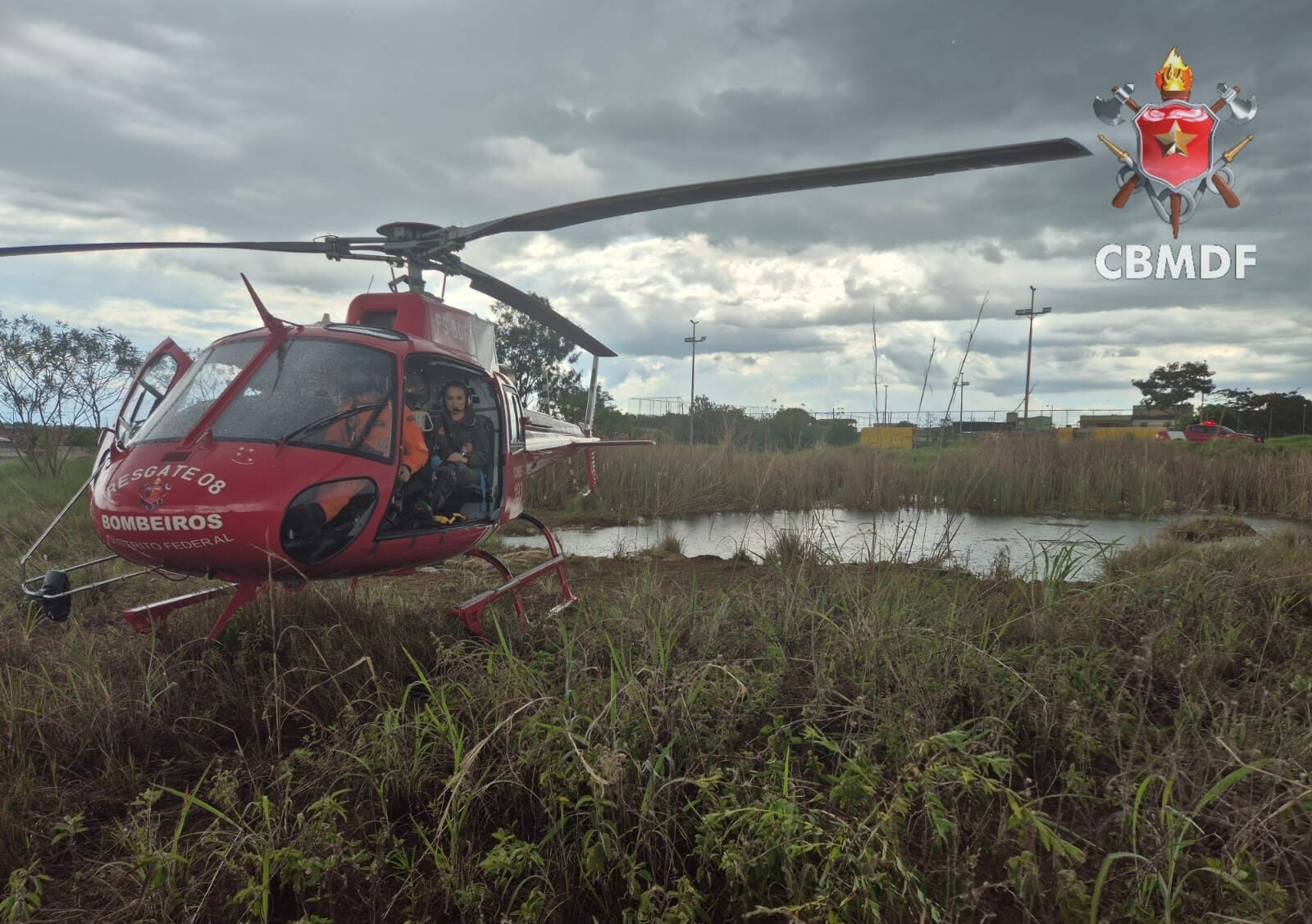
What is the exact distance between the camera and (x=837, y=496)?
46.5 ft

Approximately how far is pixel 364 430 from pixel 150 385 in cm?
163

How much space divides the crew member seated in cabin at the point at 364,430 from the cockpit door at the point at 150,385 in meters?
1.23

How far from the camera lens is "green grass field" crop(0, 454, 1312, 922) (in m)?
2.21

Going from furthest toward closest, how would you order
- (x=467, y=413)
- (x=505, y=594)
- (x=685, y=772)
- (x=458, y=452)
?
(x=467, y=413) → (x=458, y=452) → (x=505, y=594) → (x=685, y=772)

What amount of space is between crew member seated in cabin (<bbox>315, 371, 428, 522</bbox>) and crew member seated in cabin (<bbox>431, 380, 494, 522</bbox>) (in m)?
0.44

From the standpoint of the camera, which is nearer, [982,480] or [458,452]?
[458,452]

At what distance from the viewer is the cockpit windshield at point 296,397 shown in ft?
13.2

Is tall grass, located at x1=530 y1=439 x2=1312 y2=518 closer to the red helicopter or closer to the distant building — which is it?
the red helicopter

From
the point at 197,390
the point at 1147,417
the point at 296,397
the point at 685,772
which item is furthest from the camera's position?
the point at 1147,417

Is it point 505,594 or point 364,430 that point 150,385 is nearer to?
point 364,430

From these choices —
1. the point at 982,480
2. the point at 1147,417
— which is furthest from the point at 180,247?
the point at 1147,417

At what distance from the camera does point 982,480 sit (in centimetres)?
1364

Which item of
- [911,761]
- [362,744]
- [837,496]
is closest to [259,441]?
[362,744]

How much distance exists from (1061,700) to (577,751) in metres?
1.97
